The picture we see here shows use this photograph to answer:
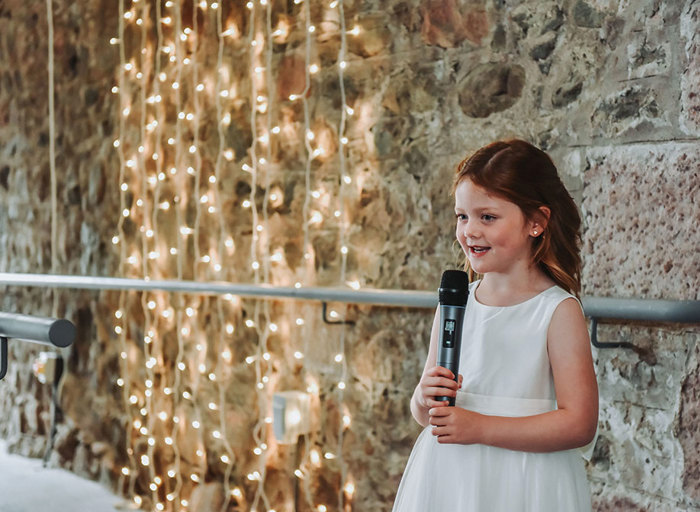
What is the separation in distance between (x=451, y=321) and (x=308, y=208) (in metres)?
1.71

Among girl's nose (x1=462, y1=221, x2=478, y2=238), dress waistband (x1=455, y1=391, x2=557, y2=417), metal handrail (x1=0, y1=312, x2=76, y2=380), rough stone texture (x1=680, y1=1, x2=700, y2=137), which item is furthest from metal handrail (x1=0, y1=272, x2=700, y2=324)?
metal handrail (x1=0, y1=312, x2=76, y2=380)

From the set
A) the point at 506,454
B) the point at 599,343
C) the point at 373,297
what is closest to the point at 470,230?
the point at 506,454

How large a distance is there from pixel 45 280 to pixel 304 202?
1.26 m

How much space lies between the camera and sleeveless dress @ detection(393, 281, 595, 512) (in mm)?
1430

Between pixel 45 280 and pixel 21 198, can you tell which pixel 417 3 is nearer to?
pixel 45 280

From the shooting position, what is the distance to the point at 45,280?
3516mm

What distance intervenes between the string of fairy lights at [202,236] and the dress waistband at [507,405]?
142cm

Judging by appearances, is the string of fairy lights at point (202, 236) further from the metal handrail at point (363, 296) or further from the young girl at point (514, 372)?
the young girl at point (514, 372)

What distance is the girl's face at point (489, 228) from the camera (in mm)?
1445

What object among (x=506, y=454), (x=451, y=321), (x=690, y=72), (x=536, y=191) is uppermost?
(x=690, y=72)

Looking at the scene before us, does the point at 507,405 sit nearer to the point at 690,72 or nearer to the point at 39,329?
the point at 39,329

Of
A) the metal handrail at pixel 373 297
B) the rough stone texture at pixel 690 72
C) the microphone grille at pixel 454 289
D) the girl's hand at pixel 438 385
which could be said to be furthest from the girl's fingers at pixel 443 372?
the rough stone texture at pixel 690 72

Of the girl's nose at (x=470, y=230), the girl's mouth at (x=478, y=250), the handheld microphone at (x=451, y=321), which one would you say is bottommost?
the handheld microphone at (x=451, y=321)

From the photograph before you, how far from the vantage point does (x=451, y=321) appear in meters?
1.36
